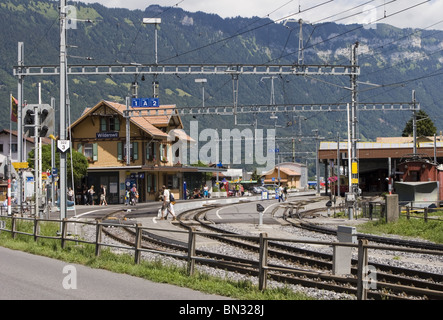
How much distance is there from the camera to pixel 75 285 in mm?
11570

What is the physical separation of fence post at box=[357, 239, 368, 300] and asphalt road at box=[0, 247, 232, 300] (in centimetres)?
236

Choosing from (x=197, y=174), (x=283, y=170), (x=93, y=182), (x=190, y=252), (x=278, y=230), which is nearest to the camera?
(x=190, y=252)

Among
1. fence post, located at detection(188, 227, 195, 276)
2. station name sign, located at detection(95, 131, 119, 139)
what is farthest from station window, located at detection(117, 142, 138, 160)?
fence post, located at detection(188, 227, 195, 276)

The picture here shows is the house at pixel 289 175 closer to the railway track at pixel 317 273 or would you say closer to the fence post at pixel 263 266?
the railway track at pixel 317 273

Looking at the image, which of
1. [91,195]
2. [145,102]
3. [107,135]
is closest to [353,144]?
[145,102]

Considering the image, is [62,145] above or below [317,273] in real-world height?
above

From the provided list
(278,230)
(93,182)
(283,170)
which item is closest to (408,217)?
(278,230)

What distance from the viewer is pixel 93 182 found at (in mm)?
60844

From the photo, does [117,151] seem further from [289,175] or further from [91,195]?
[289,175]

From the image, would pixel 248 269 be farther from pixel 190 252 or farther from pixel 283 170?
pixel 283 170

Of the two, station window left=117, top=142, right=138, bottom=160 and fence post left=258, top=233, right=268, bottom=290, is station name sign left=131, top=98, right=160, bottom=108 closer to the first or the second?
station window left=117, top=142, right=138, bottom=160

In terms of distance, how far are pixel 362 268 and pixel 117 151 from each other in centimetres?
5349
